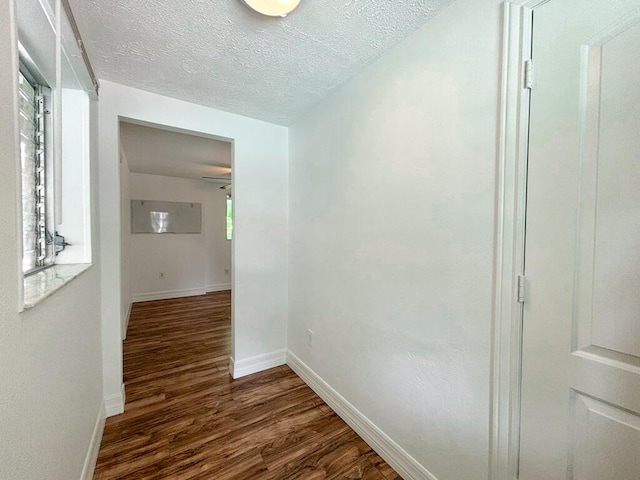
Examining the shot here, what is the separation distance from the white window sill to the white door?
160 centimetres

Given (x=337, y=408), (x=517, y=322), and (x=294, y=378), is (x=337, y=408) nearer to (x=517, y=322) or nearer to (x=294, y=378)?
(x=294, y=378)

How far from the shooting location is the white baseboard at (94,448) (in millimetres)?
1208

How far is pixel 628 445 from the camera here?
730 mm

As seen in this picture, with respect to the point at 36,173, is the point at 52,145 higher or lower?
higher

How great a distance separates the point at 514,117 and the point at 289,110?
5.44ft

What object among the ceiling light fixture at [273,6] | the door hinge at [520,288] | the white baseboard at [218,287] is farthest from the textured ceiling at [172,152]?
the door hinge at [520,288]

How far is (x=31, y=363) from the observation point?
28.1 inches

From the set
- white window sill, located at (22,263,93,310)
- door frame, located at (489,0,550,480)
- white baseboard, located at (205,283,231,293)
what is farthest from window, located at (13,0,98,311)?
white baseboard, located at (205,283,231,293)

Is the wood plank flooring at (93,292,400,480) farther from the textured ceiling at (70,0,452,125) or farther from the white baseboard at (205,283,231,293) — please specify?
the white baseboard at (205,283,231,293)

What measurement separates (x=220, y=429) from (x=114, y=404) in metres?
0.82

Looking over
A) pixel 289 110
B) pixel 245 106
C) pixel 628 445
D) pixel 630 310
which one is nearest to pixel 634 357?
pixel 630 310

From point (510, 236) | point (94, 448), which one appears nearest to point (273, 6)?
point (510, 236)

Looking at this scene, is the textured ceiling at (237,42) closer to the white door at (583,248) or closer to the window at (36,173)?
the window at (36,173)

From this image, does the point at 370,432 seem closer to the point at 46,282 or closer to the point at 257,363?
the point at 257,363
